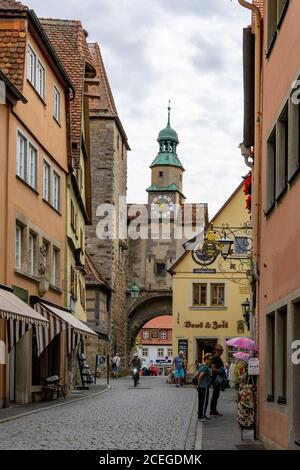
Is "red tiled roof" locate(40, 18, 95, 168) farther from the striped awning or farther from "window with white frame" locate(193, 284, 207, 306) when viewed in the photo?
"window with white frame" locate(193, 284, 207, 306)

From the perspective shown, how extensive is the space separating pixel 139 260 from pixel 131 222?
312cm

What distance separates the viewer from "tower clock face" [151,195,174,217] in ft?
253

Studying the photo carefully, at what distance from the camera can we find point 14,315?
18953mm

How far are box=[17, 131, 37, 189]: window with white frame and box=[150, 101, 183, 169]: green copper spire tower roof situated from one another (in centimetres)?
6667

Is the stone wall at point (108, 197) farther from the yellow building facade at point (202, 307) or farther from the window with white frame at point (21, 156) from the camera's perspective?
the window with white frame at point (21, 156)

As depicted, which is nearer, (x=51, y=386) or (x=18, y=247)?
(x=18, y=247)

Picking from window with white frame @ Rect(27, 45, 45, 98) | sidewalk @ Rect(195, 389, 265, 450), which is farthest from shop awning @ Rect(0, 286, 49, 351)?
window with white frame @ Rect(27, 45, 45, 98)

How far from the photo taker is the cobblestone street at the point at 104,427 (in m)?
14.5

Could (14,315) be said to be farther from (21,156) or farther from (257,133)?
(21,156)

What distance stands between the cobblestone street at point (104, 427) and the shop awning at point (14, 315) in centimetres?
184

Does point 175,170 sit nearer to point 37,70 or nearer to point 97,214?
point 97,214

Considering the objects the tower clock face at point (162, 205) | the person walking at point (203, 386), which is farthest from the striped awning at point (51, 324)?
the tower clock face at point (162, 205)

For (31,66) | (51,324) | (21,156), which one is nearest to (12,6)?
(31,66)

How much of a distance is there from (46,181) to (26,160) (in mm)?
3396
